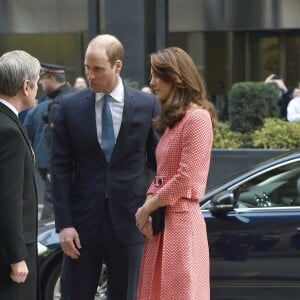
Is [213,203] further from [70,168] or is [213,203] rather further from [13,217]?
[13,217]

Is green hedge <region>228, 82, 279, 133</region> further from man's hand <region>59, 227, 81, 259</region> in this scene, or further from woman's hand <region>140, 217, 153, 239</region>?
woman's hand <region>140, 217, 153, 239</region>

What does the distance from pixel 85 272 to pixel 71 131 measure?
2.56 ft

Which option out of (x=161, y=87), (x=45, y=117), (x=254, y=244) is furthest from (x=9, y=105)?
(x=45, y=117)

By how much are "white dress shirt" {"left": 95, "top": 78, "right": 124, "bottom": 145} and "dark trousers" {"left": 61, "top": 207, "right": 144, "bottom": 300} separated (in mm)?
471

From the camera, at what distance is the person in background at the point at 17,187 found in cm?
420

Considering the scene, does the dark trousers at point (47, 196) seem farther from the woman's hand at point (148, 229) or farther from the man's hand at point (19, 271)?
the man's hand at point (19, 271)

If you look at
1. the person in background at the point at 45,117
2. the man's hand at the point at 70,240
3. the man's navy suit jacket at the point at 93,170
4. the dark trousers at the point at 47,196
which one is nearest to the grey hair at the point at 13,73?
the man's navy suit jacket at the point at 93,170

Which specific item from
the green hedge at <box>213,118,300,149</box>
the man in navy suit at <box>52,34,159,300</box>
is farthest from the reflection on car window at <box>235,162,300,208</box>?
the green hedge at <box>213,118,300,149</box>

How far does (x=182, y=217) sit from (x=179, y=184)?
19 cm

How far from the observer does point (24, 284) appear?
4430 millimetres

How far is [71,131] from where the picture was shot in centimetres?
511

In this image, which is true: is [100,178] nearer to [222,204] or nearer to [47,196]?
[222,204]

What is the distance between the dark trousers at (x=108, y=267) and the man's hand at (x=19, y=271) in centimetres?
85

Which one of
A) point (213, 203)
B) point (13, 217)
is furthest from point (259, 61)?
point (13, 217)
